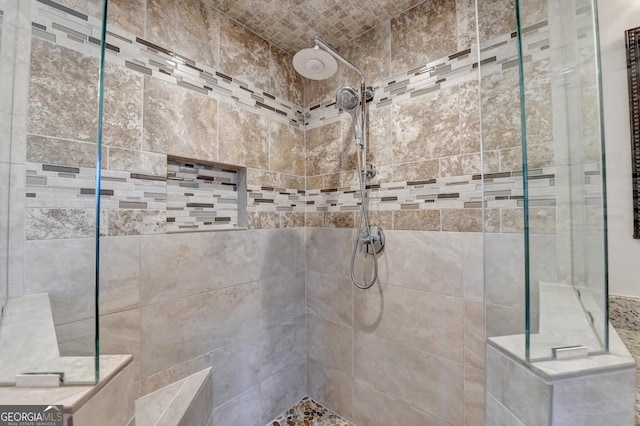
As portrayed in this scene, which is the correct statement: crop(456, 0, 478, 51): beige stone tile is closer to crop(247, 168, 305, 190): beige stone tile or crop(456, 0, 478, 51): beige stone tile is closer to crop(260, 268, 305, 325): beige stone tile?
crop(247, 168, 305, 190): beige stone tile

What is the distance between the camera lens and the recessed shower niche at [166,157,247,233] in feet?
4.30

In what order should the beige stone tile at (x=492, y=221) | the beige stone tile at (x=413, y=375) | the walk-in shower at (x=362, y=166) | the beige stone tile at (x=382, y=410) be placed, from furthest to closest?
the walk-in shower at (x=362, y=166) → the beige stone tile at (x=382, y=410) → the beige stone tile at (x=413, y=375) → the beige stone tile at (x=492, y=221)

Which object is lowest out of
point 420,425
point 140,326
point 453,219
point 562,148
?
point 420,425

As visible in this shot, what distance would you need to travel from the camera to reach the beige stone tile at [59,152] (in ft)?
2.41

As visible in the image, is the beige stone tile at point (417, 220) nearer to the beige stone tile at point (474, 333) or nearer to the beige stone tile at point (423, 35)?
the beige stone tile at point (474, 333)

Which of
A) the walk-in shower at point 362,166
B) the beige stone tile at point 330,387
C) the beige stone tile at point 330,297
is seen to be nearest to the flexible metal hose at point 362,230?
the walk-in shower at point 362,166

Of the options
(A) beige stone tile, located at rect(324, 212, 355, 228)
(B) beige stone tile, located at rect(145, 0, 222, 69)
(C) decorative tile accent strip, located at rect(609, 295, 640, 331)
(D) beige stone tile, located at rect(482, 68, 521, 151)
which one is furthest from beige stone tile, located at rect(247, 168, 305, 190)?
(C) decorative tile accent strip, located at rect(609, 295, 640, 331)

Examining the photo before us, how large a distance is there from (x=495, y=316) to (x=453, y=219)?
1.91 feet

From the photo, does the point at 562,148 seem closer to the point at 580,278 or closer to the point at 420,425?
the point at 580,278

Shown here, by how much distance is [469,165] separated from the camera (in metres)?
1.25

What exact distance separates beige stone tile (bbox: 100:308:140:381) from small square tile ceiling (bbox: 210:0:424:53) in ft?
5.46

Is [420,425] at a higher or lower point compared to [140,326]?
lower

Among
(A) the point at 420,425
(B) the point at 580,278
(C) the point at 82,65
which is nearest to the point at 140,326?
(C) the point at 82,65

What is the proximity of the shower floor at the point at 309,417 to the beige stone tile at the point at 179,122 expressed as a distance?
1737mm
